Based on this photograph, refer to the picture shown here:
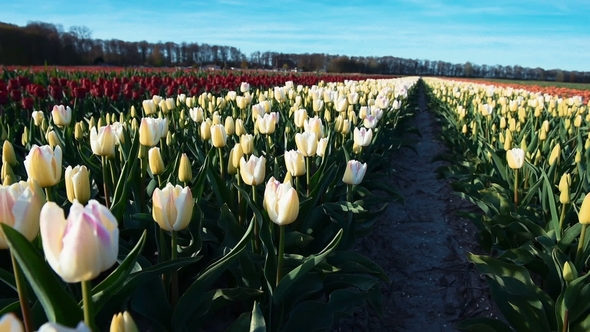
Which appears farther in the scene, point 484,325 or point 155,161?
point 484,325

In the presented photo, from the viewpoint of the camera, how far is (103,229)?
76 cm

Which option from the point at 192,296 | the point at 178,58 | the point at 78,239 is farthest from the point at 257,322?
the point at 178,58

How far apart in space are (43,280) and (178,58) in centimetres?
6629

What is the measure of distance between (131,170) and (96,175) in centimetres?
64

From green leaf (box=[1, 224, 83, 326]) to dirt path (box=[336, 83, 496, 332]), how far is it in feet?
5.28

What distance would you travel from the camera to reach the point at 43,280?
2.82ft

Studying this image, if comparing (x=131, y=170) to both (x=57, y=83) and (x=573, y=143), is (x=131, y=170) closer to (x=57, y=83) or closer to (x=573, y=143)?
(x=573, y=143)

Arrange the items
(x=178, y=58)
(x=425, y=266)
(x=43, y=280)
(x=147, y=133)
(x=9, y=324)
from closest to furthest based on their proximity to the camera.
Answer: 1. (x=9, y=324)
2. (x=43, y=280)
3. (x=147, y=133)
4. (x=425, y=266)
5. (x=178, y=58)

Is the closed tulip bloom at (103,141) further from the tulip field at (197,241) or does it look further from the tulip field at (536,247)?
the tulip field at (536,247)

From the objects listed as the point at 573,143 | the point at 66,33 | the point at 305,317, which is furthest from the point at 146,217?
the point at 66,33

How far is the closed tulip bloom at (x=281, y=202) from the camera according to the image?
1410mm

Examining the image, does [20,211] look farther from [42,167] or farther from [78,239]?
[42,167]

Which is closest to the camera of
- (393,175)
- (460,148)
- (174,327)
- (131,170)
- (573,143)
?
(174,327)

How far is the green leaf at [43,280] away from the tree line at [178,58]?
10606mm
